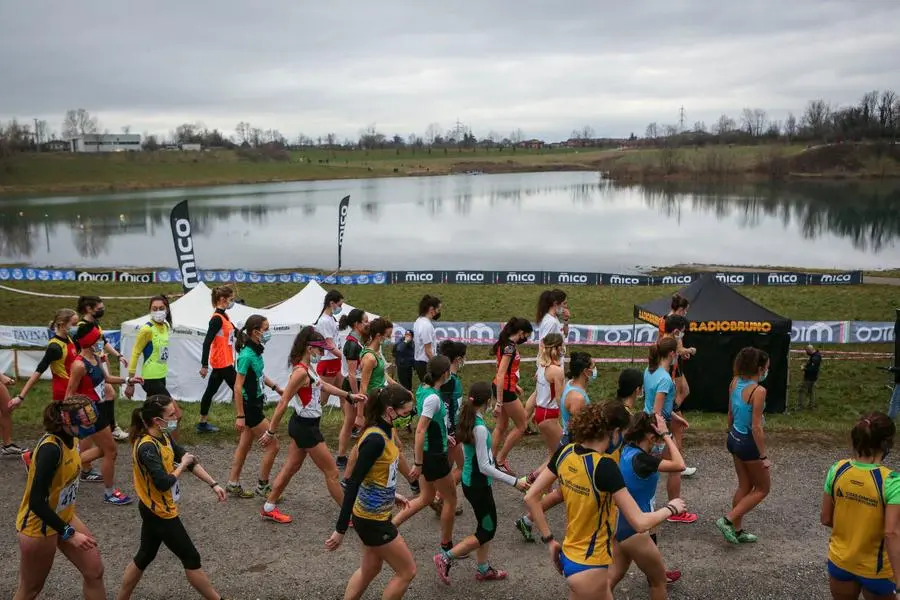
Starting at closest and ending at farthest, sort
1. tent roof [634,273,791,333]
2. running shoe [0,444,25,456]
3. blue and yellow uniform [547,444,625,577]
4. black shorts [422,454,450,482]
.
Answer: blue and yellow uniform [547,444,625,577], black shorts [422,454,450,482], running shoe [0,444,25,456], tent roof [634,273,791,333]

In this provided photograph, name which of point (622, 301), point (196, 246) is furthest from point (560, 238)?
point (622, 301)

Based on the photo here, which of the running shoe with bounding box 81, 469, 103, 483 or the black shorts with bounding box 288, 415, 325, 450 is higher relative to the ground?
the black shorts with bounding box 288, 415, 325, 450

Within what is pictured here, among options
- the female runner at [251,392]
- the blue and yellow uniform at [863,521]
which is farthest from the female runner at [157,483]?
the blue and yellow uniform at [863,521]

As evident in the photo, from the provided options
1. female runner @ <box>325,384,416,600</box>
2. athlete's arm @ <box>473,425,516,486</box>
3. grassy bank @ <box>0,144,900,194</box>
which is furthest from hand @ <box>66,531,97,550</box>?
grassy bank @ <box>0,144,900,194</box>

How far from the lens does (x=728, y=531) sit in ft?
22.3

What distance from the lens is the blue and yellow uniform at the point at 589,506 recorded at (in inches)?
171

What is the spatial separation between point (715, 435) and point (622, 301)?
16554 mm

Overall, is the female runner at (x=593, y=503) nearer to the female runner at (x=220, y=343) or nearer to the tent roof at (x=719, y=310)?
the female runner at (x=220, y=343)

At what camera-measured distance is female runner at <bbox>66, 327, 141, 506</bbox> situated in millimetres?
7520

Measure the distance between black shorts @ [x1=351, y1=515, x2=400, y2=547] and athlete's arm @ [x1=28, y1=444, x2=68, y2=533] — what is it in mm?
2003

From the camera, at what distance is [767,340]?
41.8 ft

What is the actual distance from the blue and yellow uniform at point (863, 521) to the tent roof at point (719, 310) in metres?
8.47

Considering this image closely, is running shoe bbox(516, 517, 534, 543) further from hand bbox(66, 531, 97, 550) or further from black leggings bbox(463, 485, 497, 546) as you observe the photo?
hand bbox(66, 531, 97, 550)

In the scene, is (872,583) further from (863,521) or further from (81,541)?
(81,541)
